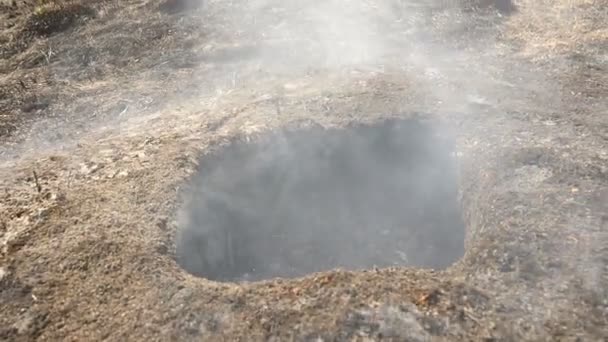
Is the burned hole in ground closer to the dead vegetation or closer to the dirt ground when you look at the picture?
the dirt ground

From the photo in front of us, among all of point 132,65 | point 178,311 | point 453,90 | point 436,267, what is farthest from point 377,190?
point 132,65

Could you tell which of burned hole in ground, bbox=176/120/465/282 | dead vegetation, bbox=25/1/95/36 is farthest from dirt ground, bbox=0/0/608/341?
burned hole in ground, bbox=176/120/465/282

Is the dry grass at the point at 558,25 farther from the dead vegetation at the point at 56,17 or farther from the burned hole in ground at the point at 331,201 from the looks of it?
the dead vegetation at the point at 56,17

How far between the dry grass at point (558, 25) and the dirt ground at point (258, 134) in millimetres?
55

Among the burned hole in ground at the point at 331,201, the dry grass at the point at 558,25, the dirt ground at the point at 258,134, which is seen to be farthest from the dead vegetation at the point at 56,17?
the dry grass at the point at 558,25

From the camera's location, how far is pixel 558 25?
1077cm

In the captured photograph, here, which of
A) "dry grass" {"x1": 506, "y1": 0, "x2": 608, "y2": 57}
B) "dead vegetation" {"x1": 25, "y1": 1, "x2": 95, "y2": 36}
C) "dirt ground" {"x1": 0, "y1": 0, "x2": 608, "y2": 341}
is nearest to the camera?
"dirt ground" {"x1": 0, "y1": 0, "x2": 608, "y2": 341}

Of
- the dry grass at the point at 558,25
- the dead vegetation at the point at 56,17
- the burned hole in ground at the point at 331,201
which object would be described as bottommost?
the burned hole in ground at the point at 331,201

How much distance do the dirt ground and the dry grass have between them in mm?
55

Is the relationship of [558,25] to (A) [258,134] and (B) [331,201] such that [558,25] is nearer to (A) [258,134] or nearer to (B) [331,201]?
(B) [331,201]

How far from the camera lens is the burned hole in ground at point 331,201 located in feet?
23.9

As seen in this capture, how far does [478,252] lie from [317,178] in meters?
3.21

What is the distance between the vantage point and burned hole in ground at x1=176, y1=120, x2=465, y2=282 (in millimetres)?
7297

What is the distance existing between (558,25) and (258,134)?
6925 mm
